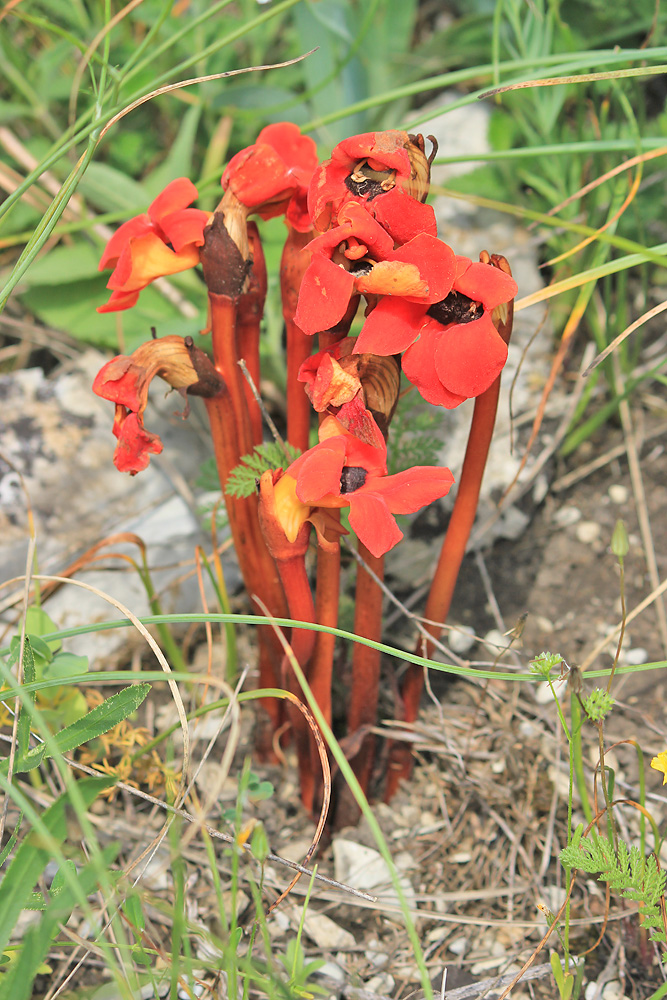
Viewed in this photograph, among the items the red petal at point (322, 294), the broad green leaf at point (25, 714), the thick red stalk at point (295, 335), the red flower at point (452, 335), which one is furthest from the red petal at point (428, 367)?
the broad green leaf at point (25, 714)

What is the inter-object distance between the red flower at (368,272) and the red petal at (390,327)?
12 millimetres

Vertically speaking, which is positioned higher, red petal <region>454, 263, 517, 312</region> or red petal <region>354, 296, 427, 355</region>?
red petal <region>354, 296, 427, 355</region>

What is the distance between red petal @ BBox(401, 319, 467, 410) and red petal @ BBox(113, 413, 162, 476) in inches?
14.5

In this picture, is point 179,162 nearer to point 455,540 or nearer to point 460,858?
point 455,540

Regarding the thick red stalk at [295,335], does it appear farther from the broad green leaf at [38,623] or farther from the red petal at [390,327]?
the broad green leaf at [38,623]

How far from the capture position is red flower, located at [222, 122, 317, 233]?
110cm

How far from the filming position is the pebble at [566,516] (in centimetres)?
200

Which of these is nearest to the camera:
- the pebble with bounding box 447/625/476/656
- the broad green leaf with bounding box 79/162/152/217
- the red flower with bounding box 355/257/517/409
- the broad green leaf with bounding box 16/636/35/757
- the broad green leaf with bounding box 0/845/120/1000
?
the broad green leaf with bounding box 0/845/120/1000

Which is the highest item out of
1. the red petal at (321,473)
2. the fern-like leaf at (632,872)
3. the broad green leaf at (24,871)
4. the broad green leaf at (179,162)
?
the broad green leaf at (179,162)

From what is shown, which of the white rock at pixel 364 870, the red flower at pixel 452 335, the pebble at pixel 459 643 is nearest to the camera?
the red flower at pixel 452 335

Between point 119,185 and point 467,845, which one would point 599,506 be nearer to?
point 467,845

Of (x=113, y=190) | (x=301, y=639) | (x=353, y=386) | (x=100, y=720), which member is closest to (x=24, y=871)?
(x=100, y=720)

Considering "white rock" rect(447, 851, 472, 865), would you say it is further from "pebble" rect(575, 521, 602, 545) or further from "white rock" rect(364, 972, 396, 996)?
"pebble" rect(575, 521, 602, 545)

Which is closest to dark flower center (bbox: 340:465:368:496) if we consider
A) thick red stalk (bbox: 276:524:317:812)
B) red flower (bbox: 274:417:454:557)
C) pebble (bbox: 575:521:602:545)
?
red flower (bbox: 274:417:454:557)
